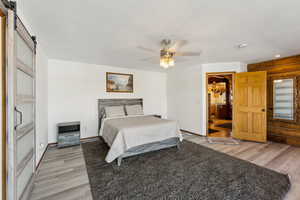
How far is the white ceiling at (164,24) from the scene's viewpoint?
1582 millimetres

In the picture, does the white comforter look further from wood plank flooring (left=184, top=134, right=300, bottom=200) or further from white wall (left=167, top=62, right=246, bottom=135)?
white wall (left=167, top=62, right=246, bottom=135)

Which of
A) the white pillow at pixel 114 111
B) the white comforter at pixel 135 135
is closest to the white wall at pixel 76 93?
the white pillow at pixel 114 111

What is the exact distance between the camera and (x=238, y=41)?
2.62 m

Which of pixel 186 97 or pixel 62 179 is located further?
pixel 186 97

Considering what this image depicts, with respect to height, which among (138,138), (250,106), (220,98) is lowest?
(138,138)

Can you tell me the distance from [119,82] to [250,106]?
431cm

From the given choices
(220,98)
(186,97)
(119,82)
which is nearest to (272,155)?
(186,97)

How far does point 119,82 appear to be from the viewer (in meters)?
4.71

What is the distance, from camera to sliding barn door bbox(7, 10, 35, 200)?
4.07 ft

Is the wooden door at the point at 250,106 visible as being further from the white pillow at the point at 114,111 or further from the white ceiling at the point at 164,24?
the white pillow at the point at 114,111

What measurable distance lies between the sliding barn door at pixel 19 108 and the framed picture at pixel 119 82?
8.42 feet

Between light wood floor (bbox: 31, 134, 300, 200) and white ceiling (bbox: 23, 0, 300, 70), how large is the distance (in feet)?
8.02

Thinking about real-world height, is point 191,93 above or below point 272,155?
above

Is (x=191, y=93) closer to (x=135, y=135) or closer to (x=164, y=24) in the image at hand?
(x=135, y=135)
